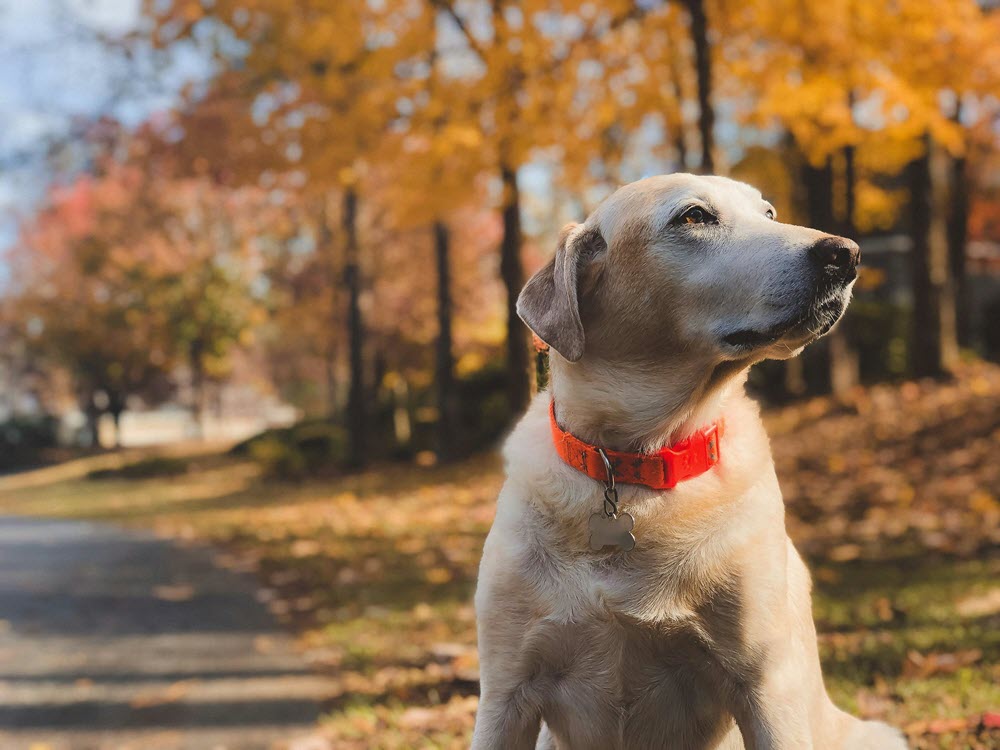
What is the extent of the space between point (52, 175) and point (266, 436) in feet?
37.6

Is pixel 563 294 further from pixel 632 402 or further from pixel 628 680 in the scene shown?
pixel 628 680

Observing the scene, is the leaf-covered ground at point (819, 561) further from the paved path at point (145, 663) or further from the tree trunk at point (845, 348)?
the tree trunk at point (845, 348)

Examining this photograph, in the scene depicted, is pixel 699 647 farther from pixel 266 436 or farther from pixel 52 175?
pixel 266 436

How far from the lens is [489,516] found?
988 centimetres

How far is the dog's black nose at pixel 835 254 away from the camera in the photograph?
213 cm

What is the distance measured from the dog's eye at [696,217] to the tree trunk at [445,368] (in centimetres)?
1369

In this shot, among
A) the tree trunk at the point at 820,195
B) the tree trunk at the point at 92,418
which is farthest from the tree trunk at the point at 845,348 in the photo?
the tree trunk at the point at 92,418

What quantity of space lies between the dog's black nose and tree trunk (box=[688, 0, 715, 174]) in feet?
21.2

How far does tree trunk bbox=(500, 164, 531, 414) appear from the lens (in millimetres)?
10539

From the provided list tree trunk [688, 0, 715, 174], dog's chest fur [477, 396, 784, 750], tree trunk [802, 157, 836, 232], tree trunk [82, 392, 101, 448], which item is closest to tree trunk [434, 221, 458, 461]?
tree trunk [802, 157, 836, 232]

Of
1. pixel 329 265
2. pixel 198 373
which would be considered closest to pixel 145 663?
pixel 329 265

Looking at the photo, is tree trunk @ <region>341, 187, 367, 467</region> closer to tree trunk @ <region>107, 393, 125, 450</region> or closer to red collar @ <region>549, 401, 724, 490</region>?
red collar @ <region>549, 401, 724, 490</region>

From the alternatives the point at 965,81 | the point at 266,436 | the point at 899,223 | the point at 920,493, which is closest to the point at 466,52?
the point at 965,81

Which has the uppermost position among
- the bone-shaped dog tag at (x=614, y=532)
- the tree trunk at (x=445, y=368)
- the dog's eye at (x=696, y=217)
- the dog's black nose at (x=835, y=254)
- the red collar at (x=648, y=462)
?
the dog's eye at (x=696, y=217)
